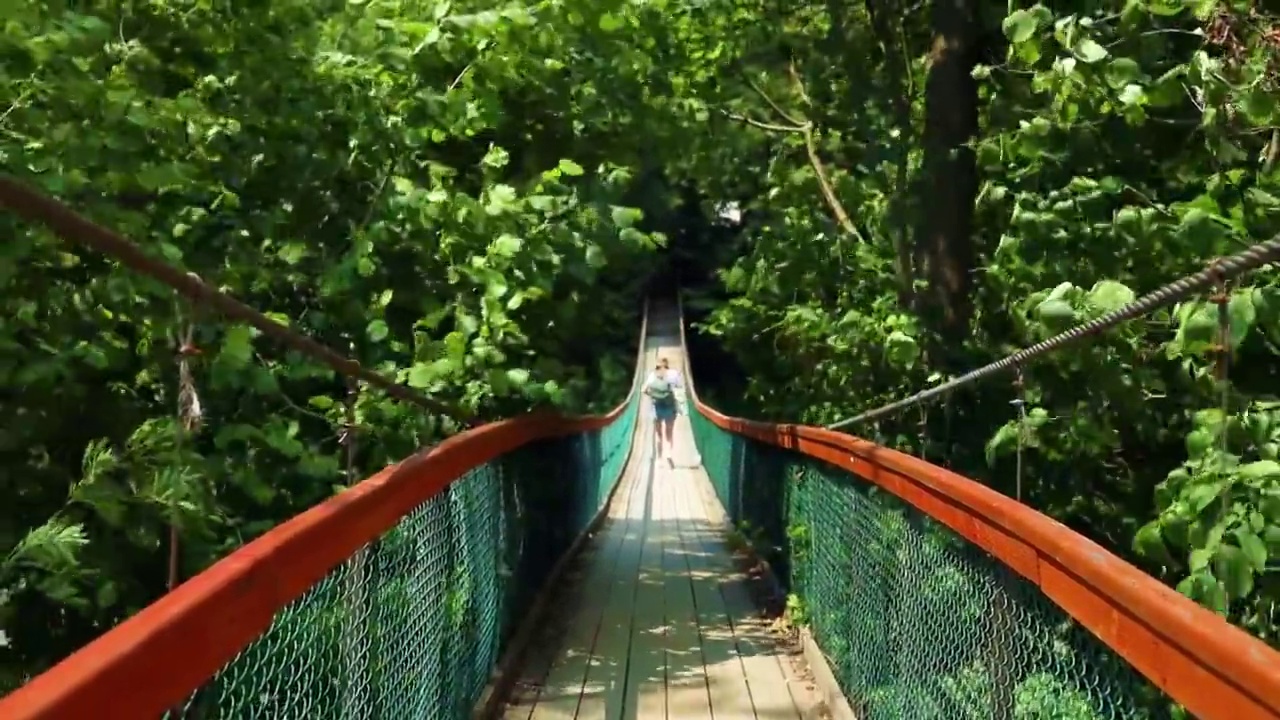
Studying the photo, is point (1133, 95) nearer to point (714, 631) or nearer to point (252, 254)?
point (252, 254)

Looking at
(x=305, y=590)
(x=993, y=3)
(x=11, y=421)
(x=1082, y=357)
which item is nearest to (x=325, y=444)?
(x=11, y=421)

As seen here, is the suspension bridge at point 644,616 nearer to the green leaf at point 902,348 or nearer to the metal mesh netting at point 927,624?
the metal mesh netting at point 927,624

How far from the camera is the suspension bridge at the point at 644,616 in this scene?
4.40 feet

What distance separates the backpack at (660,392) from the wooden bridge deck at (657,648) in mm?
7162

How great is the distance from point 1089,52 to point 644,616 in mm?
3914

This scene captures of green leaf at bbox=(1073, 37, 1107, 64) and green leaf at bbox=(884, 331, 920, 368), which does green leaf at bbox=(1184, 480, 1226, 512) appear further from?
green leaf at bbox=(884, 331, 920, 368)

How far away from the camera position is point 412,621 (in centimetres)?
285

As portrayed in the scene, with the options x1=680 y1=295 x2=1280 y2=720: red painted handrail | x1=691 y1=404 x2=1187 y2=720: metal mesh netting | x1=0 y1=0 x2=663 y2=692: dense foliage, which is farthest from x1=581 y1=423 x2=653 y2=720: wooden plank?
x1=680 y1=295 x2=1280 y2=720: red painted handrail

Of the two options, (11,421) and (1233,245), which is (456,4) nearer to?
(11,421)

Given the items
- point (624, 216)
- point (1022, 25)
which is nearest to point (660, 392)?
point (624, 216)

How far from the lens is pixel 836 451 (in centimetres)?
417

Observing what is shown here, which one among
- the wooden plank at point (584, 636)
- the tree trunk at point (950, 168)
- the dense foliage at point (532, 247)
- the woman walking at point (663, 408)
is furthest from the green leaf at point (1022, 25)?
the woman walking at point (663, 408)

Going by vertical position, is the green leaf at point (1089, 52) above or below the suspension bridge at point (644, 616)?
above

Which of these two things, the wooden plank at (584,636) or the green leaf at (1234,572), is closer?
the green leaf at (1234,572)
